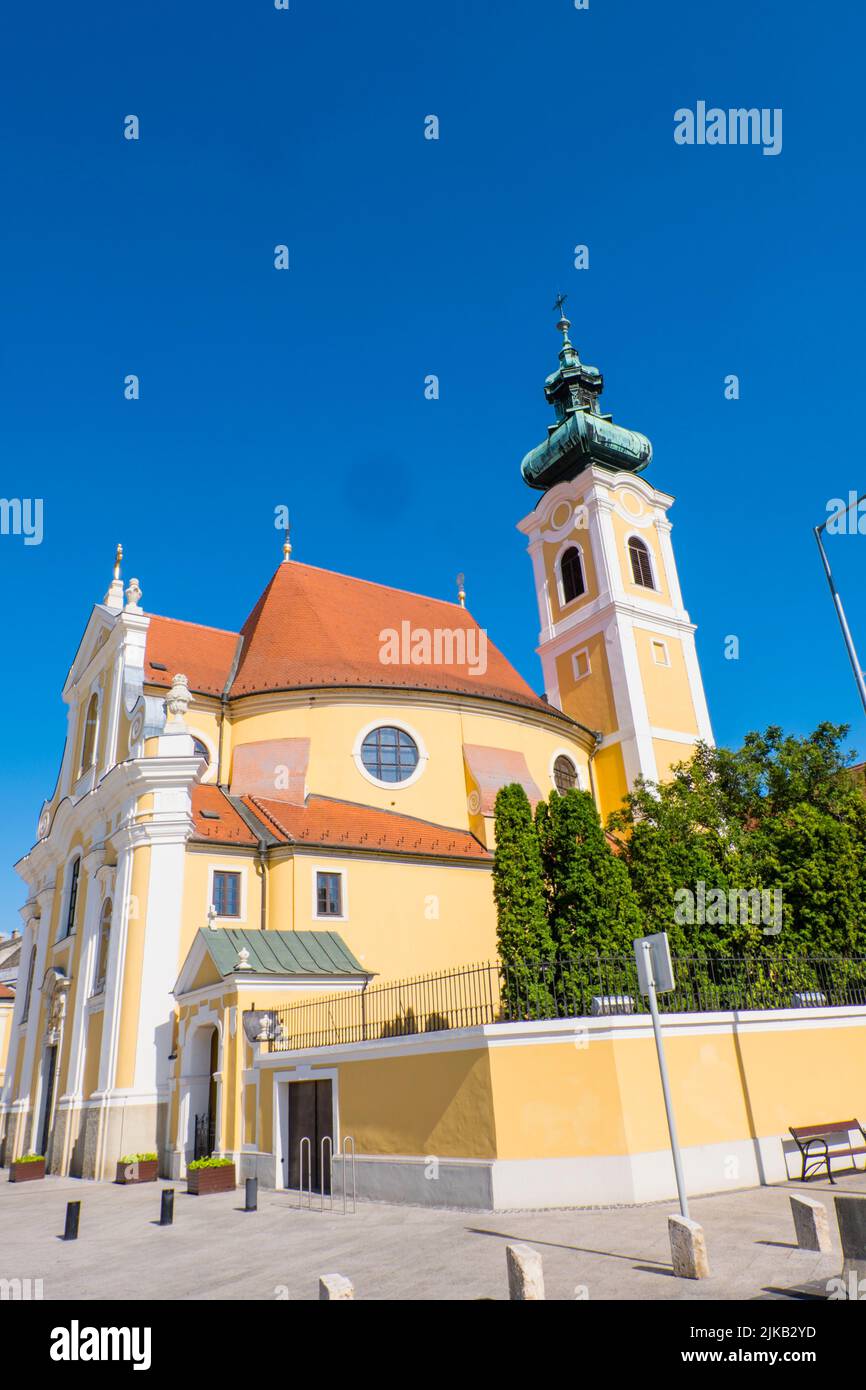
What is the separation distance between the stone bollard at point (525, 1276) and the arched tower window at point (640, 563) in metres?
35.6

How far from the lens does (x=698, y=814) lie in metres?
25.0

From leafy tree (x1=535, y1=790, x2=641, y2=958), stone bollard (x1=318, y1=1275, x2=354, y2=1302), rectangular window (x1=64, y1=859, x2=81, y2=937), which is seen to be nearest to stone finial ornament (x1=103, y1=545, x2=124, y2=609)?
rectangular window (x1=64, y1=859, x2=81, y2=937)

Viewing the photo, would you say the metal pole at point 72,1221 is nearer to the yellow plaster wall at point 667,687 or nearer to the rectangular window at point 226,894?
the rectangular window at point 226,894

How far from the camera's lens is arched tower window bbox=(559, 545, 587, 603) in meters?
40.4

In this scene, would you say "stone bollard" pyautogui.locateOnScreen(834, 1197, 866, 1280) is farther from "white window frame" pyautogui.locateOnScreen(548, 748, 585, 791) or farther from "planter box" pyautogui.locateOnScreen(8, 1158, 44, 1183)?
"white window frame" pyautogui.locateOnScreen(548, 748, 585, 791)

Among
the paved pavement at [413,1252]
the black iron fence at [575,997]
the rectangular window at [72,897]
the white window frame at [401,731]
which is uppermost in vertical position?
the white window frame at [401,731]

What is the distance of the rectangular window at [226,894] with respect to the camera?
72.0ft

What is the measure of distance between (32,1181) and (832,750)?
79.0ft

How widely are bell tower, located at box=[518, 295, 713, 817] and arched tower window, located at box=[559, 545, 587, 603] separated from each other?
48mm

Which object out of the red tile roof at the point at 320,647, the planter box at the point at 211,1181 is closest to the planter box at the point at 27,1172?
the planter box at the point at 211,1181

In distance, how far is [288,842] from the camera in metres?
22.5

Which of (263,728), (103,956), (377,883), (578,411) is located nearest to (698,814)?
(377,883)

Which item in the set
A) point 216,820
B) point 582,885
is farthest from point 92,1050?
point 582,885
